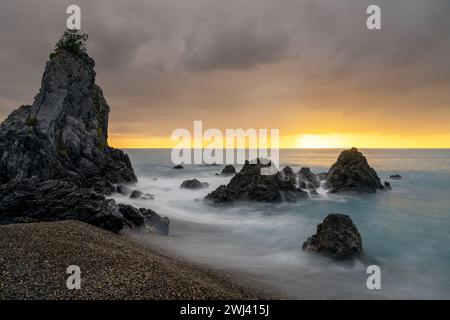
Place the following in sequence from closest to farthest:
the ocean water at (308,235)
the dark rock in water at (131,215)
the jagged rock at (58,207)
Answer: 1. the ocean water at (308,235)
2. the jagged rock at (58,207)
3. the dark rock in water at (131,215)

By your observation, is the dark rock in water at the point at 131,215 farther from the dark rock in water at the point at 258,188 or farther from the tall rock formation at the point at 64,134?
the tall rock formation at the point at 64,134

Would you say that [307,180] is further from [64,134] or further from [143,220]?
[64,134]

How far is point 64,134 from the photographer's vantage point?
44500 mm

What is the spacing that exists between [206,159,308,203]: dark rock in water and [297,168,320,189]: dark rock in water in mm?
3471

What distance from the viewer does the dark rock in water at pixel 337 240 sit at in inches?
720

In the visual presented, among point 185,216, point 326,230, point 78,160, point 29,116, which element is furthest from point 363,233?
point 29,116

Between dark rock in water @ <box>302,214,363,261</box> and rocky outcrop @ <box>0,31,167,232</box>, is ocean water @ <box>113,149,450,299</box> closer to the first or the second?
dark rock in water @ <box>302,214,363,261</box>

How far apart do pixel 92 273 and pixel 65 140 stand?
39665 millimetres

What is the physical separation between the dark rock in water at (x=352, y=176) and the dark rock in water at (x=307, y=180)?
216 cm

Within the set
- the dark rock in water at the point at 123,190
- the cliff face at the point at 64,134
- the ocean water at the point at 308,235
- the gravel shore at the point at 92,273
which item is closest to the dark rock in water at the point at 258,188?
the ocean water at the point at 308,235

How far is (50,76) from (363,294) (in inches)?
2031

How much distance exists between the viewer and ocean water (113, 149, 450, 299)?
634 inches
